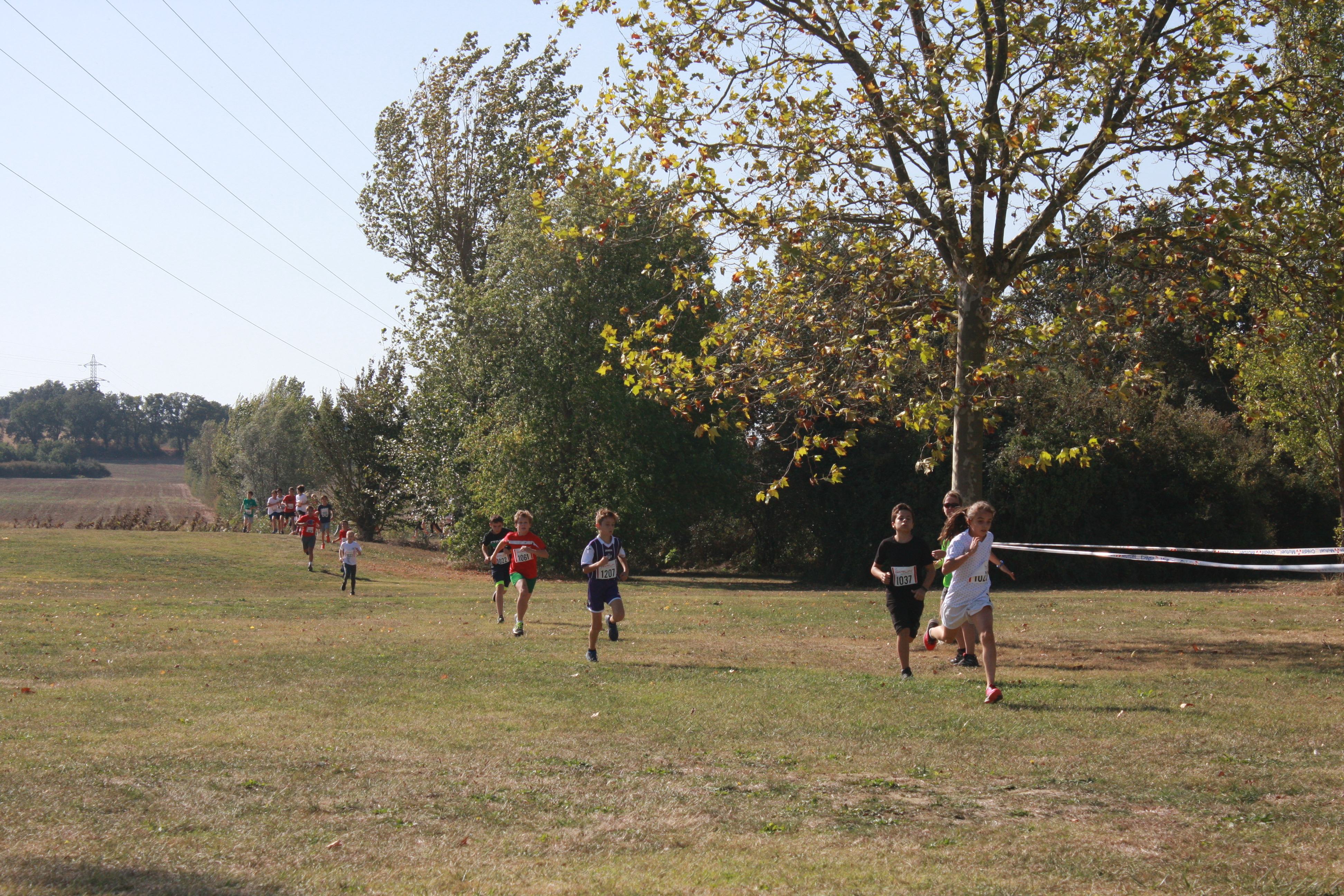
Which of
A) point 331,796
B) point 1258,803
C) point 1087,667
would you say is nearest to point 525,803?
point 331,796

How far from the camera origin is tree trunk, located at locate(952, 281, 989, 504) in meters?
14.7

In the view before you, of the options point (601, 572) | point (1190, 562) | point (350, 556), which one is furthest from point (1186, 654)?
point (350, 556)

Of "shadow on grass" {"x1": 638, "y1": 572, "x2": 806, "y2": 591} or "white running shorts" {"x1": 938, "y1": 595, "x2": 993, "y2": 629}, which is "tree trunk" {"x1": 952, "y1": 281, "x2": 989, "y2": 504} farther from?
"shadow on grass" {"x1": 638, "y1": 572, "x2": 806, "y2": 591}

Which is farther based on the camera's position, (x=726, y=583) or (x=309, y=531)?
(x=726, y=583)

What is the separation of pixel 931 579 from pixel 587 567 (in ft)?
12.5

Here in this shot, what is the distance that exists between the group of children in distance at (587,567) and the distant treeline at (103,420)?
15085 centimetres

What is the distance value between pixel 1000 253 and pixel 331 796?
37.4 ft

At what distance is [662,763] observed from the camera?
26.9 ft

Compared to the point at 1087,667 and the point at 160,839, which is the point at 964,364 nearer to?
the point at 1087,667

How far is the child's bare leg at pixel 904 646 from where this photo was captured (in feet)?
39.0

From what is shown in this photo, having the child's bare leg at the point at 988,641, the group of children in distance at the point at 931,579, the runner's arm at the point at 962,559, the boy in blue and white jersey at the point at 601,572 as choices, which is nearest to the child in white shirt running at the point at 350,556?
the group of children in distance at the point at 931,579

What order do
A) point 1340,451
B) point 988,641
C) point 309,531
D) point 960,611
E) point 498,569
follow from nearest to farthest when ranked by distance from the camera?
point 988,641, point 960,611, point 498,569, point 1340,451, point 309,531

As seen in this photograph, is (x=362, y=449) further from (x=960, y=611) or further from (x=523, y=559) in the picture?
(x=960, y=611)

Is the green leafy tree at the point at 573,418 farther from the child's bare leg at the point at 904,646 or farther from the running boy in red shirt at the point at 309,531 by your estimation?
the child's bare leg at the point at 904,646
